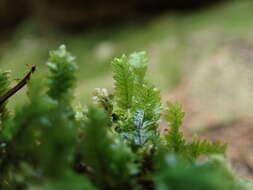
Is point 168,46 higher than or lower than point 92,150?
higher

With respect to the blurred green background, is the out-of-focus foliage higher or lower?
lower

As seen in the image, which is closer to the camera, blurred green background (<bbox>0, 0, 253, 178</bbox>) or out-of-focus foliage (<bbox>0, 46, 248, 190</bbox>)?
out-of-focus foliage (<bbox>0, 46, 248, 190</bbox>)

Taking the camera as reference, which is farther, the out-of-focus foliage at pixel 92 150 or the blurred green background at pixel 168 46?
the blurred green background at pixel 168 46

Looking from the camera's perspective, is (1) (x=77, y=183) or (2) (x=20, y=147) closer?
(1) (x=77, y=183)

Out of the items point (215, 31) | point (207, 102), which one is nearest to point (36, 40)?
point (215, 31)

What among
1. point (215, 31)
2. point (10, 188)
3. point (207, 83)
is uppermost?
point (215, 31)

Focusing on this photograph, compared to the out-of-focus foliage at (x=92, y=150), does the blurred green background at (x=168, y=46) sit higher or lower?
higher

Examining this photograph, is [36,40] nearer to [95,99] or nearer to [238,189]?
[95,99]

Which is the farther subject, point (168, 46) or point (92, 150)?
point (168, 46)
